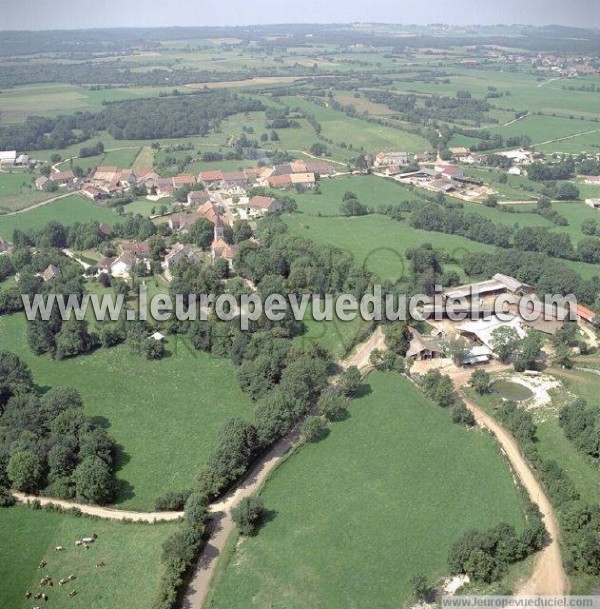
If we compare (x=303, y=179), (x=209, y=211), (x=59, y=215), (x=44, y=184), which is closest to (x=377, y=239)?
(x=209, y=211)

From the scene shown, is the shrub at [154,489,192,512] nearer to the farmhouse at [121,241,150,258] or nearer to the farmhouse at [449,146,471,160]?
the farmhouse at [121,241,150,258]

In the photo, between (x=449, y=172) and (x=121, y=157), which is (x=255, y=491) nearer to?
(x=449, y=172)

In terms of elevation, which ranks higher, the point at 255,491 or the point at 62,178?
the point at 62,178

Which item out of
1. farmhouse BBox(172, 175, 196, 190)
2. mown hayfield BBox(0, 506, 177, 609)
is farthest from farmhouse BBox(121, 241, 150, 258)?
mown hayfield BBox(0, 506, 177, 609)

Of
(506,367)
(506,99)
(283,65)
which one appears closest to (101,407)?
(506,367)

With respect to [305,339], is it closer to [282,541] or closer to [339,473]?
[339,473]

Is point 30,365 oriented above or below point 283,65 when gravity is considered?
below

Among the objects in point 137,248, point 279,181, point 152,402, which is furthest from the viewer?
point 279,181
